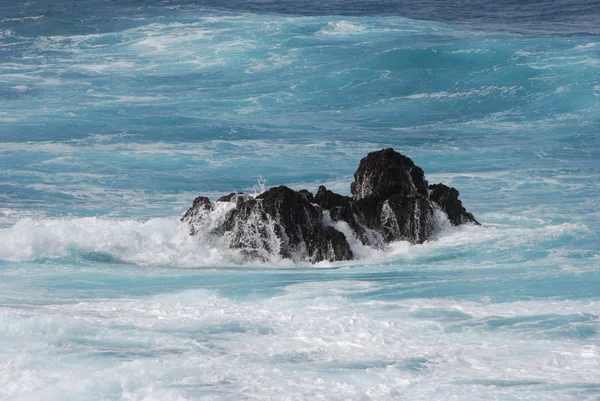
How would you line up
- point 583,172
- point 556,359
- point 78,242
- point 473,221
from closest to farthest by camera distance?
point 556,359 → point 78,242 → point 473,221 → point 583,172

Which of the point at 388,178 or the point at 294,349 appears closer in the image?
the point at 294,349

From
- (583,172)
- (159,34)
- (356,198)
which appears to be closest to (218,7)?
(159,34)

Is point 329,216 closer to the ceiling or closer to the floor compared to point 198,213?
closer to the floor

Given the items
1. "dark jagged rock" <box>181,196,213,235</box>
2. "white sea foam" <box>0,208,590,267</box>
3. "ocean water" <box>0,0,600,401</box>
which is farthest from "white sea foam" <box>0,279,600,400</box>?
"dark jagged rock" <box>181,196,213,235</box>

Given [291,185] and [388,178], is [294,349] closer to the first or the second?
[388,178]

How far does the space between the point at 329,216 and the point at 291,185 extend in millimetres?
6678

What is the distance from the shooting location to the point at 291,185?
72.4 ft

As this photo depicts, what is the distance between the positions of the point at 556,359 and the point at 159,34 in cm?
3320

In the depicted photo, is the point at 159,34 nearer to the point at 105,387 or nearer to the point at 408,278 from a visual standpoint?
the point at 408,278

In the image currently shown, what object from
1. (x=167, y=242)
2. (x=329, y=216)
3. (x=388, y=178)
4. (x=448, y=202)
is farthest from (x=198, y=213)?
(x=448, y=202)

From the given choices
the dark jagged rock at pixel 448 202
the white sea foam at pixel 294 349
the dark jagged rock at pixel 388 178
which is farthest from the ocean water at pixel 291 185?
the dark jagged rock at pixel 388 178

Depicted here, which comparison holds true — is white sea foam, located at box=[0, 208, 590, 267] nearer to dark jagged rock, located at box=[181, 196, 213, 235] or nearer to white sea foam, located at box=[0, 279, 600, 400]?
dark jagged rock, located at box=[181, 196, 213, 235]

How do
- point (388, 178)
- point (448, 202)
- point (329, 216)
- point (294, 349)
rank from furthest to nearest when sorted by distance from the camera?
point (448, 202), point (388, 178), point (329, 216), point (294, 349)

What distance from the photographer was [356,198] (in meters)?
16.6
